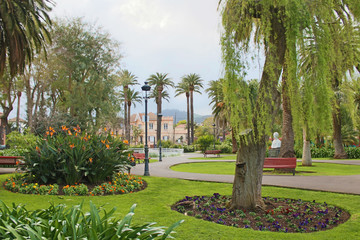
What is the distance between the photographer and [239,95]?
6.02 metres

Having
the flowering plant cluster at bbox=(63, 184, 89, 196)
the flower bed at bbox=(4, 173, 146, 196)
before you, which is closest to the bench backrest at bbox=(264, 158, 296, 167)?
the flower bed at bbox=(4, 173, 146, 196)

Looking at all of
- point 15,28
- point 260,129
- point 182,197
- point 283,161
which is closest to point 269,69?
point 260,129

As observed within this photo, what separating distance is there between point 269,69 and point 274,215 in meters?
3.03

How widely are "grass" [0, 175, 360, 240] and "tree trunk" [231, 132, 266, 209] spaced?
1.33 meters

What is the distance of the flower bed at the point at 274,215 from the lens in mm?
5559

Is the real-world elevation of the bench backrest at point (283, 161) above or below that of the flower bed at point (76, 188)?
above

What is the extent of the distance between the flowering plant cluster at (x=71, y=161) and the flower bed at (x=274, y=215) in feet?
10.7

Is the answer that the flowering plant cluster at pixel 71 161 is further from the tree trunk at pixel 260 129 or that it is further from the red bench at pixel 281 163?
the red bench at pixel 281 163

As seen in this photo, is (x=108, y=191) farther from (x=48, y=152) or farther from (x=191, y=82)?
(x=191, y=82)

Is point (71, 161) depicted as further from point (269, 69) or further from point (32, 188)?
point (269, 69)

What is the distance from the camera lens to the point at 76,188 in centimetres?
845

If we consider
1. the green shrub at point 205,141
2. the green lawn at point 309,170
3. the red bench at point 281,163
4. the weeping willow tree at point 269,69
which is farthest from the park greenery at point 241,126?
the green shrub at point 205,141

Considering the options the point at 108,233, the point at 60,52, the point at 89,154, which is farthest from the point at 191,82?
the point at 108,233

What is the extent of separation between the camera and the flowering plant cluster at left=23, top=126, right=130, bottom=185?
8992mm
